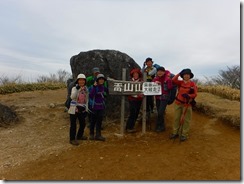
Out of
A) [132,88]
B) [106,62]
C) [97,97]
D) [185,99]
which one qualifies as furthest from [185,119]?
[106,62]

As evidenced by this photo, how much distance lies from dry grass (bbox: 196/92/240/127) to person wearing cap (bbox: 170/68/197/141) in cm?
142

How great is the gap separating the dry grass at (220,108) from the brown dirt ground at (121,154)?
19 centimetres

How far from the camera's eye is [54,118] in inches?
289

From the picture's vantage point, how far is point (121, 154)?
487cm

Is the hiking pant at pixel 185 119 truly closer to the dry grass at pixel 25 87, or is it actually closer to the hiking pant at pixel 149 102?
the hiking pant at pixel 149 102

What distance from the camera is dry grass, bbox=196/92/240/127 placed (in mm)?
6125

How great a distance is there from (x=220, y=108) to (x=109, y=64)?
3349 millimetres

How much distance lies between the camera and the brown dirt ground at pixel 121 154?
414 cm

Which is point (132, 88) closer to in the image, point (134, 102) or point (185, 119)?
point (134, 102)

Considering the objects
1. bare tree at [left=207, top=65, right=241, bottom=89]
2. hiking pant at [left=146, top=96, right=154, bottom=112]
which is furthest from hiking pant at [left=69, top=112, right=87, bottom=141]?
bare tree at [left=207, top=65, right=241, bottom=89]

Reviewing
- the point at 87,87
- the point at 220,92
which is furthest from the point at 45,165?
the point at 220,92

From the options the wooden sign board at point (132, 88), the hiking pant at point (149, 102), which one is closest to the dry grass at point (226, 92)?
the hiking pant at point (149, 102)

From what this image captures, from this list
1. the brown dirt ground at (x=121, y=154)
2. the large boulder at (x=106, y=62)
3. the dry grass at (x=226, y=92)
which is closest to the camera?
the brown dirt ground at (x=121, y=154)

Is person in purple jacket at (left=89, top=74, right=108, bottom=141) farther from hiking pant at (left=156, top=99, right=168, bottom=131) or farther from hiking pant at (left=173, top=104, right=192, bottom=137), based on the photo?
hiking pant at (left=173, top=104, right=192, bottom=137)
